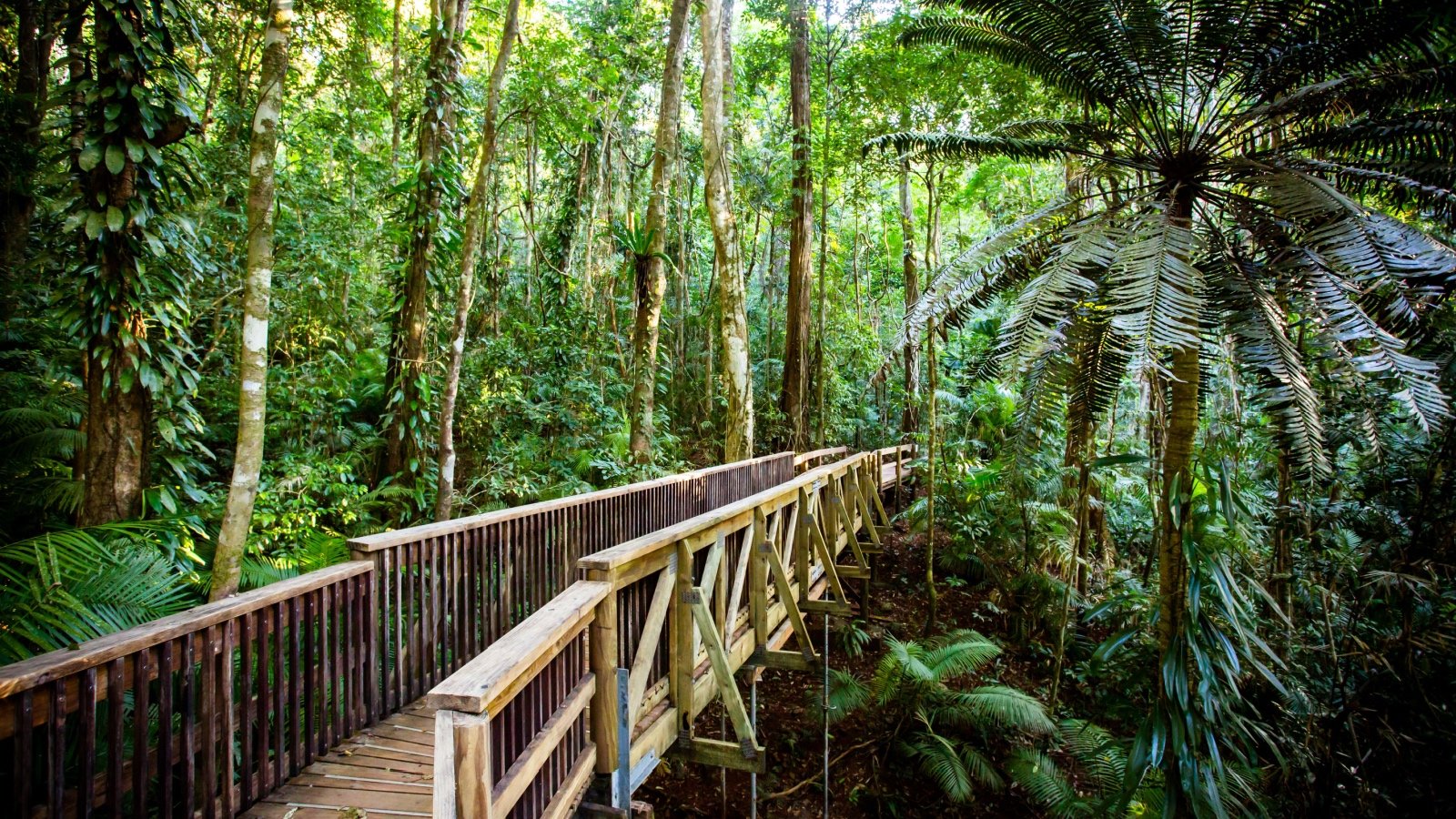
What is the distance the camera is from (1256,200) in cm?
268

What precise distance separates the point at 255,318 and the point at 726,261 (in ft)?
17.6

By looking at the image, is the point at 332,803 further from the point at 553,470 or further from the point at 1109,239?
the point at 553,470

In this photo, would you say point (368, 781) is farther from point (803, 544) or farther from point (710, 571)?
point (803, 544)

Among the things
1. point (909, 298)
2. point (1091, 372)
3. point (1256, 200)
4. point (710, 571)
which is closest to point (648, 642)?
point (710, 571)

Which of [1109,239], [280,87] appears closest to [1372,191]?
[1109,239]

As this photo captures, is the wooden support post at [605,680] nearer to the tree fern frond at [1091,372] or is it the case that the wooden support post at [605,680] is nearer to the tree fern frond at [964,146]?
the tree fern frond at [1091,372]

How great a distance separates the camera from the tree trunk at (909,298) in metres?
7.87

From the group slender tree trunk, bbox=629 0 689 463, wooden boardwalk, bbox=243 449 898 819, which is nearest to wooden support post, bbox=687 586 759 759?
wooden boardwalk, bbox=243 449 898 819

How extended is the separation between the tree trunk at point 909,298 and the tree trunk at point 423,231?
4296 millimetres

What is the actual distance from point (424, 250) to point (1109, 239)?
5774 mm

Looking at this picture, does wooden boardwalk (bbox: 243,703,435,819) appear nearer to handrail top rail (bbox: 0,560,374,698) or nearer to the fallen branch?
handrail top rail (bbox: 0,560,374,698)

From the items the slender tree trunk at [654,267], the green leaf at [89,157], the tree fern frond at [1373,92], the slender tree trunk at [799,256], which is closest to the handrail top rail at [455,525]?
the green leaf at [89,157]

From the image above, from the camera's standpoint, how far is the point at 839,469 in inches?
284

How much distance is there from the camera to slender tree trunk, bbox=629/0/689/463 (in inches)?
333
